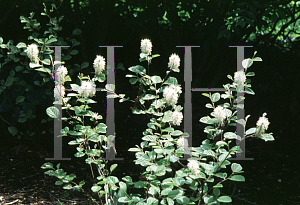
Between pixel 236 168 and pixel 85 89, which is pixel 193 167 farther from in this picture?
pixel 85 89

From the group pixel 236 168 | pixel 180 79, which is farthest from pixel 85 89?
pixel 180 79

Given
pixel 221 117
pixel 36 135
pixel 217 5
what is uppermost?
pixel 217 5

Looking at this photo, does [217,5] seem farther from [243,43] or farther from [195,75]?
[195,75]

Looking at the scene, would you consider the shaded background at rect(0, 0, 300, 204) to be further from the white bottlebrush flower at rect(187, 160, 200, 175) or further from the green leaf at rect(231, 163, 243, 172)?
the white bottlebrush flower at rect(187, 160, 200, 175)

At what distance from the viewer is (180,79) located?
3.95m

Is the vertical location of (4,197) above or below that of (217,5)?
below

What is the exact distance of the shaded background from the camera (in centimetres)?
249

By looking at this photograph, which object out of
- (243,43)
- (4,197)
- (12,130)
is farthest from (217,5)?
(4,197)

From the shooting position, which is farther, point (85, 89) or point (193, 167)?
point (85, 89)

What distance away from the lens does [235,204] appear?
2.21 m

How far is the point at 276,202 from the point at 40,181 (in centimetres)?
159

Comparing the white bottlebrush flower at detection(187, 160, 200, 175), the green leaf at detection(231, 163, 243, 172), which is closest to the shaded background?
the green leaf at detection(231, 163, 243, 172)

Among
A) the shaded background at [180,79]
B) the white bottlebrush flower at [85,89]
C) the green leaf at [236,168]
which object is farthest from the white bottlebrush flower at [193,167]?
the shaded background at [180,79]

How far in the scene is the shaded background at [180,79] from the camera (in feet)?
8.18
